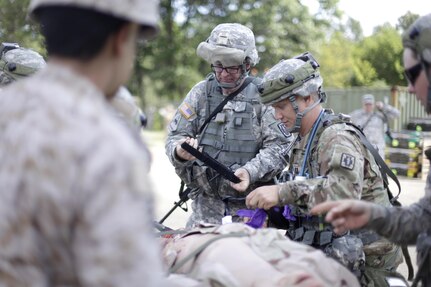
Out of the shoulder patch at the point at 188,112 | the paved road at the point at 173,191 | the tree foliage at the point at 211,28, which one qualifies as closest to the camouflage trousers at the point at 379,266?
the shoulder patch at the point at 188,112

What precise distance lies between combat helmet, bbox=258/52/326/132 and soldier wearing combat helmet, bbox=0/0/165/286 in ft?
7.55

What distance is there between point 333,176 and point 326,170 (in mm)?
96

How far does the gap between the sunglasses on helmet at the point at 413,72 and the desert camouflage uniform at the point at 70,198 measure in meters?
1.56

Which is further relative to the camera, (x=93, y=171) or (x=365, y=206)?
(x=365, y=206)

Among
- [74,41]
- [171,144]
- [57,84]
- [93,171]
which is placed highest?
[74,41]

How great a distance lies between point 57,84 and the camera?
5.37ft

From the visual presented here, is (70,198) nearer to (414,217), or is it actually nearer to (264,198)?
(414,217)

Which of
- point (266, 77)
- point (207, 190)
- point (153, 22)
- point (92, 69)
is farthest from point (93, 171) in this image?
point (207, 190)

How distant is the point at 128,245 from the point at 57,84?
0.45 m

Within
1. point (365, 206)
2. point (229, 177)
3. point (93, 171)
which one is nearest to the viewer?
point (93, 171)

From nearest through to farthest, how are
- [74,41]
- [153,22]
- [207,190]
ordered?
[74,41] < [153,22] < [207,190]

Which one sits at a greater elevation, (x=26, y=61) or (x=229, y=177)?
(x=26, y=61)

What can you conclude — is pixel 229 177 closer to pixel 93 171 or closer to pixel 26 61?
pixel 26 61

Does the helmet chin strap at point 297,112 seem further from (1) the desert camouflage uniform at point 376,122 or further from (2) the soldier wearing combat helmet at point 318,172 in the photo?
(1) the desert camouflage uniform at point 376,122
